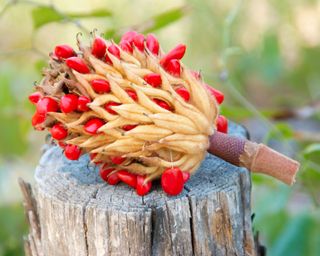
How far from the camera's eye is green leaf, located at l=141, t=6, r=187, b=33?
10.5 feet

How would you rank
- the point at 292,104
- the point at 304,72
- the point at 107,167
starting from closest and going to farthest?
the point at 107,167
the point at 292,104
the point at 304,72

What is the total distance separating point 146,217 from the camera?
202 centimetres

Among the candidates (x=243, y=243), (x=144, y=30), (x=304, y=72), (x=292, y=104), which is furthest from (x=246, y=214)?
(x=304, y=72)

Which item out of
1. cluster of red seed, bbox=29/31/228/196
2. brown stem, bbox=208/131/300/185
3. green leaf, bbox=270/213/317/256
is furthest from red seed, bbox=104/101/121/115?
green leaf, bbox=270/213/317/256

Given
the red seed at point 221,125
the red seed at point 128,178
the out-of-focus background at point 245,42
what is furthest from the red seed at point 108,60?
the out-of-focus background at point 245,42

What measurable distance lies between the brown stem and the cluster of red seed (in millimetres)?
151

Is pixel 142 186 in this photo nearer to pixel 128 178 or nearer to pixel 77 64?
pixel 128 178

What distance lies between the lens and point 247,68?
6.25 meters

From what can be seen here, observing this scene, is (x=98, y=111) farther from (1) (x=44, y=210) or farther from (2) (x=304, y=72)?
(2) (x=304, y=72)

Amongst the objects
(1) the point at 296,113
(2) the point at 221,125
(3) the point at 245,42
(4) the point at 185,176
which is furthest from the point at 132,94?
(3) the point at 245,42

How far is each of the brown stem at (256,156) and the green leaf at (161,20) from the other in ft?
3.82

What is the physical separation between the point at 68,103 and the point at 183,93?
34 centimetres

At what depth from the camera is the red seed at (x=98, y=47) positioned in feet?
6.76

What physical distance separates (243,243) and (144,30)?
52.5 inches
